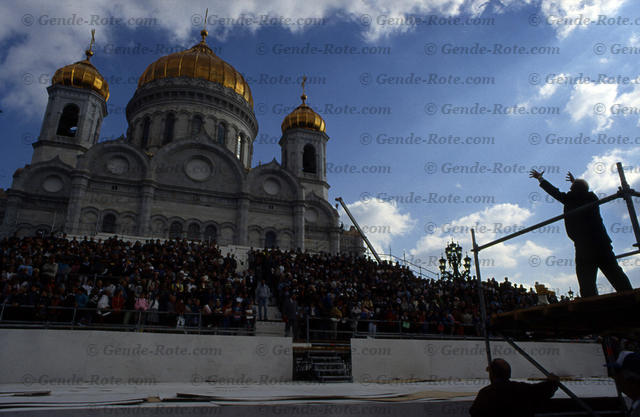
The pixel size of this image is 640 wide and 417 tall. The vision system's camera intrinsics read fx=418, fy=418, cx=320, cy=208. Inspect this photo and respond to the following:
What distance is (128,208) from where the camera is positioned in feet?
95.3

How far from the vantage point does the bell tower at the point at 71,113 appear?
3294cm

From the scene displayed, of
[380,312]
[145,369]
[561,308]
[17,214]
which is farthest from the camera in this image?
[17,214]

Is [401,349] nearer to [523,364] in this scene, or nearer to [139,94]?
[523,364]

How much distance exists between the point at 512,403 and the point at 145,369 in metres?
8.73

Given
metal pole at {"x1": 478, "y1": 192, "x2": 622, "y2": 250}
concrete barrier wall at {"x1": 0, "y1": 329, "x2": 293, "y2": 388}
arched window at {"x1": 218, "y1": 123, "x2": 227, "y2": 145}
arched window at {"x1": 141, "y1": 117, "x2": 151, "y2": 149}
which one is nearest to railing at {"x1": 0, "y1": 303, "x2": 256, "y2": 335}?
concrete barrier wall at {"x1": 0, "y1": 329, "x2": 293, "y2": 388}

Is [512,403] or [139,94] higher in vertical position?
[139,94]

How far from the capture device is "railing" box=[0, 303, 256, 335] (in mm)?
9792

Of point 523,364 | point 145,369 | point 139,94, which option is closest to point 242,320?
point 145,369

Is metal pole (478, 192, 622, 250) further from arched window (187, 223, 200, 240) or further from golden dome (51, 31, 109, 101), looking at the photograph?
golden dome (51, 31, 109, 101)

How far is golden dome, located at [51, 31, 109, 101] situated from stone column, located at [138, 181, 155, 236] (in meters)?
12.6

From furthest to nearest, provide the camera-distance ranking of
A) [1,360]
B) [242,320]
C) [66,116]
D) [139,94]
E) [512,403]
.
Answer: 1. [139,94]
2. [66,116]
3. [242,320]
4. [1,360]
5. [512,403]

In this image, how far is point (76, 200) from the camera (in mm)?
27609

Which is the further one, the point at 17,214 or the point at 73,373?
the point at 17,214
